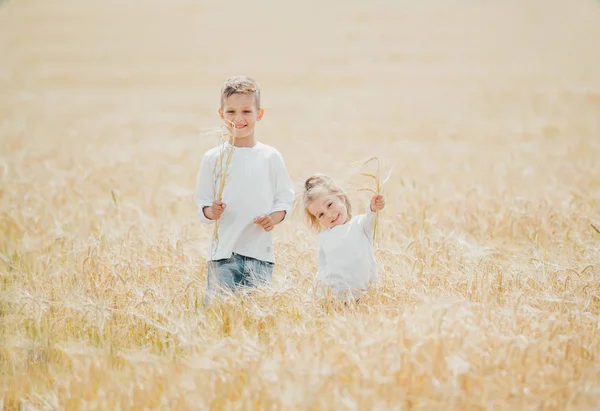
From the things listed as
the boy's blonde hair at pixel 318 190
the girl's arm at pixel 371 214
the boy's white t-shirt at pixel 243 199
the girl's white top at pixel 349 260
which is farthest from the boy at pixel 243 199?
the girl's arm at pixel 371 214

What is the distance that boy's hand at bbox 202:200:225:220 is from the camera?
3666 millimetres

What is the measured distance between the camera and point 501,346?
2.86 metres

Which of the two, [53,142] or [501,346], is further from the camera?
[53,142]

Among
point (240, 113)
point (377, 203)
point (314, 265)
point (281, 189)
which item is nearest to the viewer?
point (377, 203)

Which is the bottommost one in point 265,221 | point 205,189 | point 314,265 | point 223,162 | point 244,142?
point 314,265

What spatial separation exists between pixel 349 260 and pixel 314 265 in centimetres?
63

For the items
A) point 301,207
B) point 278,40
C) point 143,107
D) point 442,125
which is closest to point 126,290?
point 301,207

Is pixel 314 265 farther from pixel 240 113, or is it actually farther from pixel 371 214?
pixel 240 113

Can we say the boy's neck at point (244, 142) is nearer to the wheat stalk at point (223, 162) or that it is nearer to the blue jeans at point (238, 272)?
the wheat stalk at point (223, 162)

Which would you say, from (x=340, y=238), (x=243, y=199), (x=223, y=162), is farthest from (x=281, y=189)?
(x=340, y=238)

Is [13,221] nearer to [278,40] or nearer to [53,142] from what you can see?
[53,142]

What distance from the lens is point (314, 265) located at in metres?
4.25

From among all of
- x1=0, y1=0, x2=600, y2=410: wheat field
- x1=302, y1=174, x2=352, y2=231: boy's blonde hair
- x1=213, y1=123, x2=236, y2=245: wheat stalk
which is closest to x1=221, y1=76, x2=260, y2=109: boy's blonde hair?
x1=213, y1=123, x2=236, y2=245: wheat stalk

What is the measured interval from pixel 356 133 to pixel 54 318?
29.2ft
